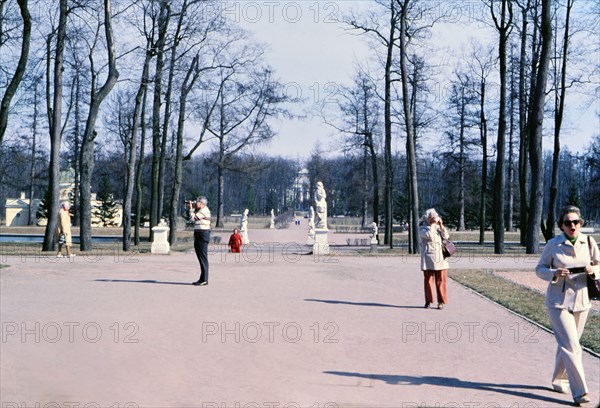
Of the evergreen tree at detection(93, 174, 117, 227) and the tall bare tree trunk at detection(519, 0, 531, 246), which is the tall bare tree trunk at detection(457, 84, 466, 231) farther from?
the evergreen tree at detection(93, 174, 117, 227)

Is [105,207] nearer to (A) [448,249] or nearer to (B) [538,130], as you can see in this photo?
(B) [538,130]

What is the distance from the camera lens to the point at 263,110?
35.5 meters

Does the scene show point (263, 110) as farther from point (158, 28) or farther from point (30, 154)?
point (30, 154)

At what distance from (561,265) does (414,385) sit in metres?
1.79

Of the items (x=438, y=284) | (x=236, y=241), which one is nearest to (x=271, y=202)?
(x=236, y=241)

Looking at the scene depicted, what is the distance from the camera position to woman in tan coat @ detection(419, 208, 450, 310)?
11.4 meters

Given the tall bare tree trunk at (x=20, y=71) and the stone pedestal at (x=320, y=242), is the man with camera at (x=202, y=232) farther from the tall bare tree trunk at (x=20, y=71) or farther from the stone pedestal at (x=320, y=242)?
the stone pedestal at (x=320, y=242)

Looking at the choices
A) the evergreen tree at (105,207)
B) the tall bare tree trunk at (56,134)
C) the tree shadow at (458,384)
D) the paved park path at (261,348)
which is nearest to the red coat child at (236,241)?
the tall bare tree trunk at (56,134)

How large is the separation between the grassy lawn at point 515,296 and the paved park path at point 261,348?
34 centimetres

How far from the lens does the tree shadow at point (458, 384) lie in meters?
6.10

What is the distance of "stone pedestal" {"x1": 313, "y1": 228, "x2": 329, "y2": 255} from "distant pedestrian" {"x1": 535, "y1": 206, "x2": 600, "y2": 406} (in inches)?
692

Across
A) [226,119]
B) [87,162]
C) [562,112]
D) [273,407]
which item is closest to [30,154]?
[226,119]

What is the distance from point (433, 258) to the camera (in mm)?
11406

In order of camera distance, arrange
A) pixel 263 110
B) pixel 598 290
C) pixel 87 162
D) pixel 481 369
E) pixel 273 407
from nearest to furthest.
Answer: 1. pixel 273 407
2. pixel 598 290
3. pixel 481 369
4. pixel 87 162
5. pixel 263 110
